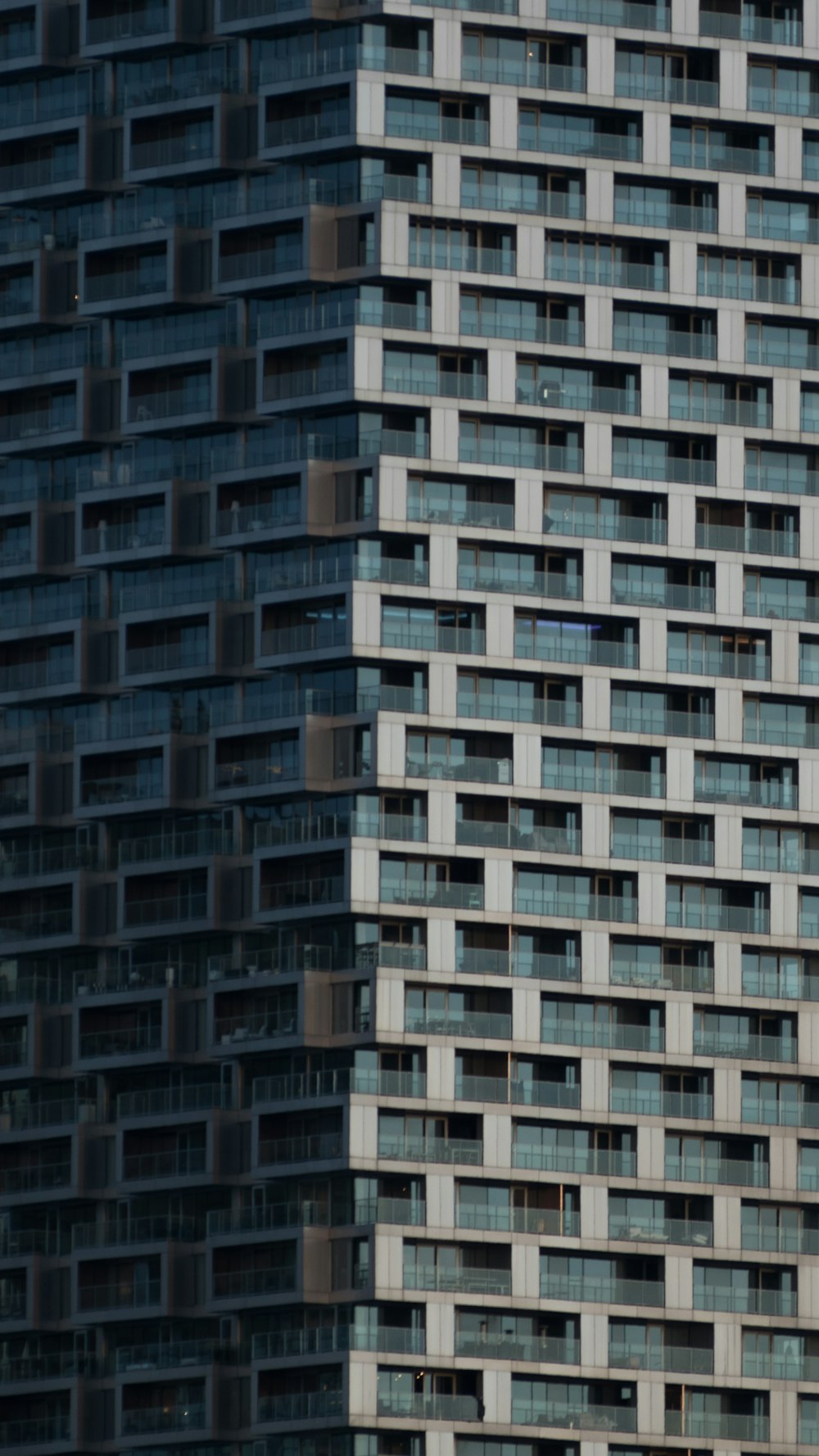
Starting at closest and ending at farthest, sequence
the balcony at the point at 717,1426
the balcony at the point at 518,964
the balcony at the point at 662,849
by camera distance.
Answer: the balcony at the point at 717,1426, the balcony at the point at 518,964, the balcony at the point at 662,849

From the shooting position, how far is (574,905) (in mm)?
183500

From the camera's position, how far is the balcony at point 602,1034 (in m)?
182

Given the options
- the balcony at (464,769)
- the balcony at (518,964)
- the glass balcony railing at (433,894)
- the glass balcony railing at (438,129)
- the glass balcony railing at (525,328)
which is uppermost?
the glass balcony railing at (438,129)

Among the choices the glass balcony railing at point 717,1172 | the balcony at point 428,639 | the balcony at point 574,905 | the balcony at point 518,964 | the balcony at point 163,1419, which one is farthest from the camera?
the glass balcony railing at point 717,1172

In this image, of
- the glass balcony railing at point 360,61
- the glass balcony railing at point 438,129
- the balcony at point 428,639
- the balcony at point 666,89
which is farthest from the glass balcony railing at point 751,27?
the balcony at point 428,639

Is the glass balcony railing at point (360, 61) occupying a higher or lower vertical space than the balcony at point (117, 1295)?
higher

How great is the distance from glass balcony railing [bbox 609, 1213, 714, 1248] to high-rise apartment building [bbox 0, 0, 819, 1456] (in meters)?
0.23

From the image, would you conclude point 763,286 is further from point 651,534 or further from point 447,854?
point 447,854

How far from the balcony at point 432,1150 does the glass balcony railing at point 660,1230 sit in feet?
19.4

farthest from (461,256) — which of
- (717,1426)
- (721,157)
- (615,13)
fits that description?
(717,1426)

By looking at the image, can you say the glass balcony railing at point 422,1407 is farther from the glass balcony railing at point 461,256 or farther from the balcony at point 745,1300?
the glass balcony railing at point 461,256

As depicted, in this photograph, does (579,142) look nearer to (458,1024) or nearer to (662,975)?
(662,975)

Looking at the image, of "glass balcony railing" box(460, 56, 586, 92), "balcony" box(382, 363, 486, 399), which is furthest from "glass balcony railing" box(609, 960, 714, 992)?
"glass balcony railing" box(460, 56, 586, 92)

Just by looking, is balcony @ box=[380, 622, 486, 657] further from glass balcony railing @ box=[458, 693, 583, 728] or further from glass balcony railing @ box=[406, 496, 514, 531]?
glass balcony railing @ box=[406, 496, 514, 531]
